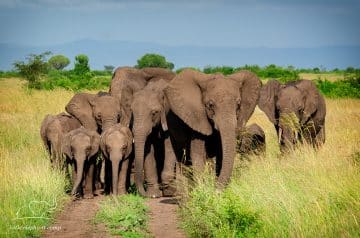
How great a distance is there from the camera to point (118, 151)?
12.6 metres

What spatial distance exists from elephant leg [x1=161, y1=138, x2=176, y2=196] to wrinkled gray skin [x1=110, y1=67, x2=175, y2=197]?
0.17 m

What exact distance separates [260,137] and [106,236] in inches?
251

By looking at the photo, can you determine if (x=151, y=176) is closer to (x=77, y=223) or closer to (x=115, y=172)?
(x=115, y=172)

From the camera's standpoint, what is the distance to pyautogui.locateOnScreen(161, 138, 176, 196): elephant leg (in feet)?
43.4

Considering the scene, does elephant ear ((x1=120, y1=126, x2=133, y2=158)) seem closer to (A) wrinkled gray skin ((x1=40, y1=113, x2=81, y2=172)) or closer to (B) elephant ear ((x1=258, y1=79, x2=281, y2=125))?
(A) wrinkled gray skin ((x1=40, y1=113, x2=81, y2=172))

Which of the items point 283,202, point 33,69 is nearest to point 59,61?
point 33,69

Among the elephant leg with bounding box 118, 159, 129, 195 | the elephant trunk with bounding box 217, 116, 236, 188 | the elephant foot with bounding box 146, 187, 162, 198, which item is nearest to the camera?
the elephant trunk with bounding box 217, 116, 236, 188

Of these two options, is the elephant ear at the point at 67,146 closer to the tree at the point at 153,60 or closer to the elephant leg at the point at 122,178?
the elephant leg at the point at 122,178

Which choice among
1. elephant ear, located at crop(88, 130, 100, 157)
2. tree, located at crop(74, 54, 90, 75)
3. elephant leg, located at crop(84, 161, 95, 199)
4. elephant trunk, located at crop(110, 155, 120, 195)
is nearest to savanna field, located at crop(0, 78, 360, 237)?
elephant leg, located at crop(84, 161, 95, 199)

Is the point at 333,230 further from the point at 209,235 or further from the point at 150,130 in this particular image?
the point at 150,130

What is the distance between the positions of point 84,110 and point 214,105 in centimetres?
458

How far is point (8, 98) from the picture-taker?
30219mm

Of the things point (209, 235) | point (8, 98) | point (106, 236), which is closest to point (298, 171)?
point (209, 235)

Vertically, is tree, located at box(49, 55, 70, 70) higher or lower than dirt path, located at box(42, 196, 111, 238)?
lower
